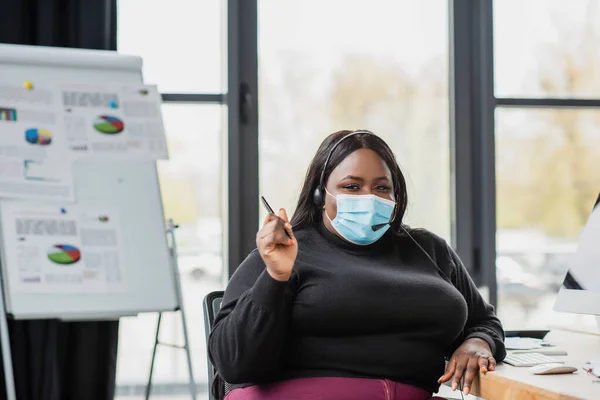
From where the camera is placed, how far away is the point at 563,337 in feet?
6.17

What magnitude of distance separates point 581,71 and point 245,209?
5.28ft

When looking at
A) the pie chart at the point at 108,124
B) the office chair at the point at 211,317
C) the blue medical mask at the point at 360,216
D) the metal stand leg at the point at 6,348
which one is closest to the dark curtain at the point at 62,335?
the metal stand leg at the point at 6,348

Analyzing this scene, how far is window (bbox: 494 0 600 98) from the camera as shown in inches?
123

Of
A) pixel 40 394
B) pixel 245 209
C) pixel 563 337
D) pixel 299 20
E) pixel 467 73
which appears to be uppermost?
pixel 299 20

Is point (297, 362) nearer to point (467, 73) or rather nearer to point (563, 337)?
point (563, 337)

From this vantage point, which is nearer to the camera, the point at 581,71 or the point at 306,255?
the point at 306,255

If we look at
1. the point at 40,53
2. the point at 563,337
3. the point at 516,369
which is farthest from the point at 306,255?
the point at 40,53

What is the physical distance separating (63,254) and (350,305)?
1375 mm

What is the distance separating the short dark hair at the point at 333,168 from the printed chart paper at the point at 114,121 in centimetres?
108

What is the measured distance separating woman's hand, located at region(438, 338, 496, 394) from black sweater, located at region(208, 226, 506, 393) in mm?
38

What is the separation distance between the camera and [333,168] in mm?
1723

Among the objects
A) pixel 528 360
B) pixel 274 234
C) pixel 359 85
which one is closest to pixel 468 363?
pixel 528 360

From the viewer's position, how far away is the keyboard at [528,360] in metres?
1.45

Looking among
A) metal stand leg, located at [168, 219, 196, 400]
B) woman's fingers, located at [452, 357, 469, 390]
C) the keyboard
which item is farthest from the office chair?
metal stand leg, located at [168, 219, 196, 400]
